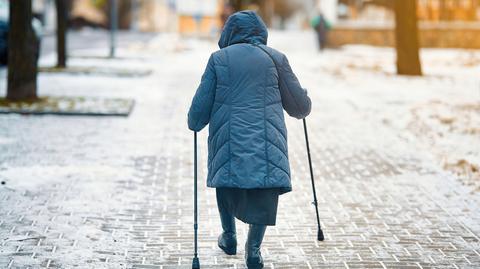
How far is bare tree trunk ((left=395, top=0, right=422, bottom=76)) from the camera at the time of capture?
23375 millimetres

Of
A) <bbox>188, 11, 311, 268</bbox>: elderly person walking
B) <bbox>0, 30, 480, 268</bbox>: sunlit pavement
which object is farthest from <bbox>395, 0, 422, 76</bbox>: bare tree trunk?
<bbox>188, 11, 311, 268</bbox>: elderly person walking

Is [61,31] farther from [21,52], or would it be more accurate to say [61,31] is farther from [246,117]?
[246,117]

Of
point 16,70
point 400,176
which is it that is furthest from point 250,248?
point 16,70

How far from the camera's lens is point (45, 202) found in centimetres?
812

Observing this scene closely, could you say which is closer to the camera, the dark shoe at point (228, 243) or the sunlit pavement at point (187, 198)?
the dark shoe at point (228, 243)

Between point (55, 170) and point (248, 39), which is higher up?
point (248, 39)

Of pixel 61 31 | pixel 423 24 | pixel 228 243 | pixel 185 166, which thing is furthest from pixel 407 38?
pixel 228 243

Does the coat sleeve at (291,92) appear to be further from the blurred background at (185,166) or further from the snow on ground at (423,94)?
the snow on ground at (423,94)

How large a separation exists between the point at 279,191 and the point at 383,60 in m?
25.3

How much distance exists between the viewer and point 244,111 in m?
5.66

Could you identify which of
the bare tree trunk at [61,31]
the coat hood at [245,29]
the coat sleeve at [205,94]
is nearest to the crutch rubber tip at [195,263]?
the coat sleeve at [205,94]

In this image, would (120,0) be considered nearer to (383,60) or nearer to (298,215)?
(383,60)

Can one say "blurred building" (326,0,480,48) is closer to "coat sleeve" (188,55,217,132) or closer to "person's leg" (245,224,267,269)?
"person's leg" (245,224,267,269)

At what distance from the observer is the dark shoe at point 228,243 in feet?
20.9
